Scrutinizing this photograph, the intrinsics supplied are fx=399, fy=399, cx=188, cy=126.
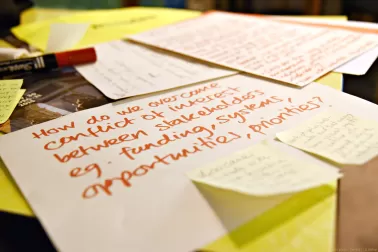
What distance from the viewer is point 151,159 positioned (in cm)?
38

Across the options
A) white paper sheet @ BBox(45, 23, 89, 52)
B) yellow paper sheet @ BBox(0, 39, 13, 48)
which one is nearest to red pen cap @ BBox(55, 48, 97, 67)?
white paper sheet @ BBox(45, 23, 89, 52)

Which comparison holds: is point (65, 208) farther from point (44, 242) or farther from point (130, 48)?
point (130, 48)

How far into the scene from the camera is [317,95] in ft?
1.70

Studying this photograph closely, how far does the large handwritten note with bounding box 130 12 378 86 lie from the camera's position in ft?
2.03

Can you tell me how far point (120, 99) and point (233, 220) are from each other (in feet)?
0.92

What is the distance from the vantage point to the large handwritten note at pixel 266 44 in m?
0.62

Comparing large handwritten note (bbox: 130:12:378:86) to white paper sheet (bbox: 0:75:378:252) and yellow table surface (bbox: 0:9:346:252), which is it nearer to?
white paper sheet (bbox: 0:75:378:252)

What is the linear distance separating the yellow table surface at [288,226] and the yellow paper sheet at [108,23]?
21.7 inches

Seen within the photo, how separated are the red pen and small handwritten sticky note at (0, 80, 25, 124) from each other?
1.5 inches

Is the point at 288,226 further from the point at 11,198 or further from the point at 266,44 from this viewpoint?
the point at 266,44

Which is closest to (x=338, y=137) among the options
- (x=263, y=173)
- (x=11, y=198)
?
(x=263, y=173)

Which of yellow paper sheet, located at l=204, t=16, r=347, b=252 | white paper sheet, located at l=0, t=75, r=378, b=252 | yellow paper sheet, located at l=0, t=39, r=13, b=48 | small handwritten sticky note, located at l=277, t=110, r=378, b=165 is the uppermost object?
yellow paper sheet, located at l=0, t=39, r=13, b=48

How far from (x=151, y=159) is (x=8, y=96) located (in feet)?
0.94

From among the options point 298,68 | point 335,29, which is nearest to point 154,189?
point 298,68
